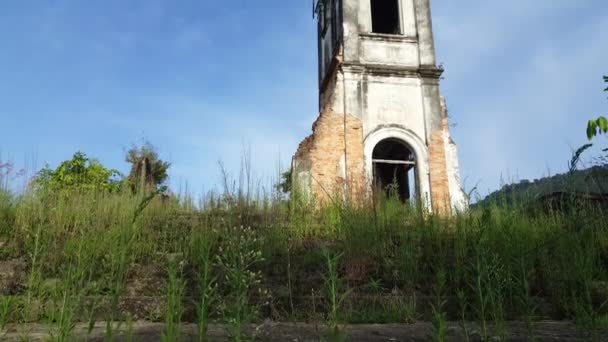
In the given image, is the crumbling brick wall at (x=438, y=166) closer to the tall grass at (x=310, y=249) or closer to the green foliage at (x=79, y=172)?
the tall grass at (x=310, y=249)

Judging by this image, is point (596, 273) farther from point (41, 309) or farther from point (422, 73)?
point (422, 73)

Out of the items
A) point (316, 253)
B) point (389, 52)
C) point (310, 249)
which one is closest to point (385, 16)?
point (389, 52)

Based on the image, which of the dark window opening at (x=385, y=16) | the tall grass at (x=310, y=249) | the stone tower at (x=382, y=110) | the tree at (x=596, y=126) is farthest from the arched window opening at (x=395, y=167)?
the tree at (x=596, y=126)

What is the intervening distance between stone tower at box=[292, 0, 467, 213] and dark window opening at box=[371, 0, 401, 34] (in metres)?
0.77

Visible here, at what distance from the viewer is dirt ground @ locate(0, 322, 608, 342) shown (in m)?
3.34

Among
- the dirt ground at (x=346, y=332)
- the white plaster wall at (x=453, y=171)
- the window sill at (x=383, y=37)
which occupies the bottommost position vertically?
the dirt ground at (x=346, y=332)

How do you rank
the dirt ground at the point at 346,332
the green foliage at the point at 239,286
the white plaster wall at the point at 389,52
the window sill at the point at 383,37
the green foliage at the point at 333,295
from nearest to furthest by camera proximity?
the green foliage at the point at 333,295 < the green foliage at the point at 239,286 < the dirt ground at the point at 346,332 < the white plaster wall at the point at 389,52 < the window sill at the point at 383,37

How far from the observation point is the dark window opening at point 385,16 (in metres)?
16.5

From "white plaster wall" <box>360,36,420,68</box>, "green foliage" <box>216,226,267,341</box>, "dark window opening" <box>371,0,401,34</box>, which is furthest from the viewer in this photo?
"dark window opening" <box>371,0,401,34</box>

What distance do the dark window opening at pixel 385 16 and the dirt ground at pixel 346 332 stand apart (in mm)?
13606

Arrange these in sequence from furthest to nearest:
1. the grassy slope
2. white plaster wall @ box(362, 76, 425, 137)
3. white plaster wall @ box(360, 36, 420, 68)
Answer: white plaster wall @ box(360, 36, 420, 68)
white plaster wall @ box(362, 76, 425, 137)
the grassy slope

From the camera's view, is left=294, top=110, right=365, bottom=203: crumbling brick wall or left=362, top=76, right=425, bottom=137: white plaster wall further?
left=362, top=76, right=425, bottom=137: white plaster wall

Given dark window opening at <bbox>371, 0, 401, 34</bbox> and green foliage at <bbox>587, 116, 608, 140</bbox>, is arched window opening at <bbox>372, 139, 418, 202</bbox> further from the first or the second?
green foliage at <bbox>587, 116, 608, 140</bbox>

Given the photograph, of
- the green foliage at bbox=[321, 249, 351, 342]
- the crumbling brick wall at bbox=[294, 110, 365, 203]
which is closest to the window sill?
the crumbling brick wall at bbox=[294, 110, 365, 203]
